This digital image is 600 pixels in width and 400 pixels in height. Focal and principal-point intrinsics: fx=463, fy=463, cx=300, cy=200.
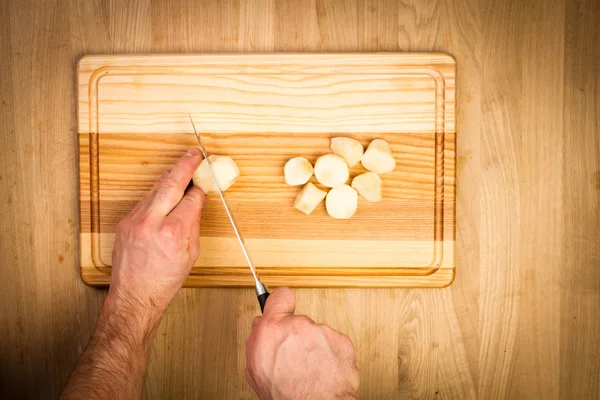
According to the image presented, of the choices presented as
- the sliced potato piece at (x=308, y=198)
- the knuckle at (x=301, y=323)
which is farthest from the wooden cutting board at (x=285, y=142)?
the knuckle at (x=301, y=323)

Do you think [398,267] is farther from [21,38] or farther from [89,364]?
[21,38]

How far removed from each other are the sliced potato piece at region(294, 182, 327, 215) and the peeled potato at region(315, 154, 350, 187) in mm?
31

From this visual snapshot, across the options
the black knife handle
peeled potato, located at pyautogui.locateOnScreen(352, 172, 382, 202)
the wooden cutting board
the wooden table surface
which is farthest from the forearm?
peeled potato, located at pyautogui.locateOnScreen(352, 172, 382, 202)

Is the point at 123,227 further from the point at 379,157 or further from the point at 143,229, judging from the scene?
the point at 379,157

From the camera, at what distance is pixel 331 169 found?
3.93 feet

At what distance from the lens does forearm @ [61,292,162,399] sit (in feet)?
3.71

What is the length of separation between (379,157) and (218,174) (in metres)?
0.41

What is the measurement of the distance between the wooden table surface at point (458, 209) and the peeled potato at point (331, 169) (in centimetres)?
32

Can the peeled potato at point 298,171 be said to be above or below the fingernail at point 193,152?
below

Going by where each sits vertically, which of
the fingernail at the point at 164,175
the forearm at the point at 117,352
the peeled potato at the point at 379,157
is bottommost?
the forearm at the point at 117,352

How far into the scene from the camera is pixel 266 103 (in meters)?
1.23

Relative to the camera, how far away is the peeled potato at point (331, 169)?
120 centimetres

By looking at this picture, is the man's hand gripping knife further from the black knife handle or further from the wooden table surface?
the wooden table surface

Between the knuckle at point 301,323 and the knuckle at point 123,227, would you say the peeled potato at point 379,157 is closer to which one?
the knuckle at point 301,323
